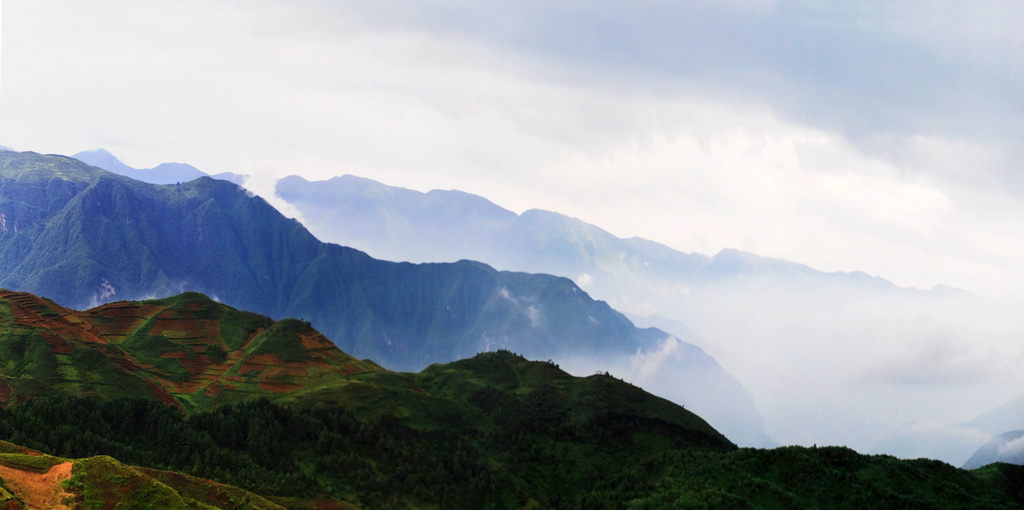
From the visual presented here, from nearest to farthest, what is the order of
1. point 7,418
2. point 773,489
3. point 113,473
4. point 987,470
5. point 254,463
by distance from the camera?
point 113,473, point 773,489, point 7,418, point 987,470, point 254,463

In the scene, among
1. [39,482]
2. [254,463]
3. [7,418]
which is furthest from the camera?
[254,463]

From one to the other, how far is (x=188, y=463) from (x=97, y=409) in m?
31.0

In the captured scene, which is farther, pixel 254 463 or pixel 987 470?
pixel 254 463

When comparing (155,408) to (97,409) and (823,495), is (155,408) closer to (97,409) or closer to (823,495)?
(97,409)

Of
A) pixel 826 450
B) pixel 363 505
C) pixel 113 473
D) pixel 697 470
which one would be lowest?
pixel 363 505

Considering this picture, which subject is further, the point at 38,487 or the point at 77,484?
the point at 77,484

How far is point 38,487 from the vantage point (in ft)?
336

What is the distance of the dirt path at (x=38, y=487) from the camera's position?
99312 millimetres

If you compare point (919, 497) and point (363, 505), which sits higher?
point (919, 497)

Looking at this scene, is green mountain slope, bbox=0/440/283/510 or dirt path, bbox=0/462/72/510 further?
green mountain slope, bbox=0/440/283/510

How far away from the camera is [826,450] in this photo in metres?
166

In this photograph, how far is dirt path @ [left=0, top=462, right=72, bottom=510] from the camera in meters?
99.3

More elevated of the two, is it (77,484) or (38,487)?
(77,484)

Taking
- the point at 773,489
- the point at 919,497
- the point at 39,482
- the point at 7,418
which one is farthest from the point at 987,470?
the point at 7,418
